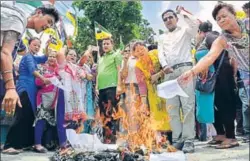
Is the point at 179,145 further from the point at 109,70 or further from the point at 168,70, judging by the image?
the point at 109,70

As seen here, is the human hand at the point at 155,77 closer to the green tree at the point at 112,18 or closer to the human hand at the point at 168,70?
the human hand at the point at 168,70

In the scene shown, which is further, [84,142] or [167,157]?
[84,142]

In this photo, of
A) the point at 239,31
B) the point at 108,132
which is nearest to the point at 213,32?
the point at 239,31

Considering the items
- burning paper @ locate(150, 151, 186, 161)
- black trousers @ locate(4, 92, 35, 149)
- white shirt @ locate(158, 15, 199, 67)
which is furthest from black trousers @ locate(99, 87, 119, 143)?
burning paper @ locate(150, 151, 186, 161)

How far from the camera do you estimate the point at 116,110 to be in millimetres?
5609

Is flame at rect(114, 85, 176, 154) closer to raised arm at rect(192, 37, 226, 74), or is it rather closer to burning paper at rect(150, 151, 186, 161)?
burning paper at rect(150, 151, 186, 161)

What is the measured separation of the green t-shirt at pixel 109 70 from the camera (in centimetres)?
567

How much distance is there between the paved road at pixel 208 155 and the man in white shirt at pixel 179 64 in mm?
247

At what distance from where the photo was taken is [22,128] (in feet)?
17.0

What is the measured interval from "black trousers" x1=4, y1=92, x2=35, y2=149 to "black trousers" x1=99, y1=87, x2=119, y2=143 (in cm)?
98

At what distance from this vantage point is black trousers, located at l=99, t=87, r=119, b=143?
5.59 meters

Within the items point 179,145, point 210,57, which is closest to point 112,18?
point 179,145

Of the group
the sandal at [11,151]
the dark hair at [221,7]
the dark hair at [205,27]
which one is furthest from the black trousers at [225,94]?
the sandal at [11,151]

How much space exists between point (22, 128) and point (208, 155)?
235cm
